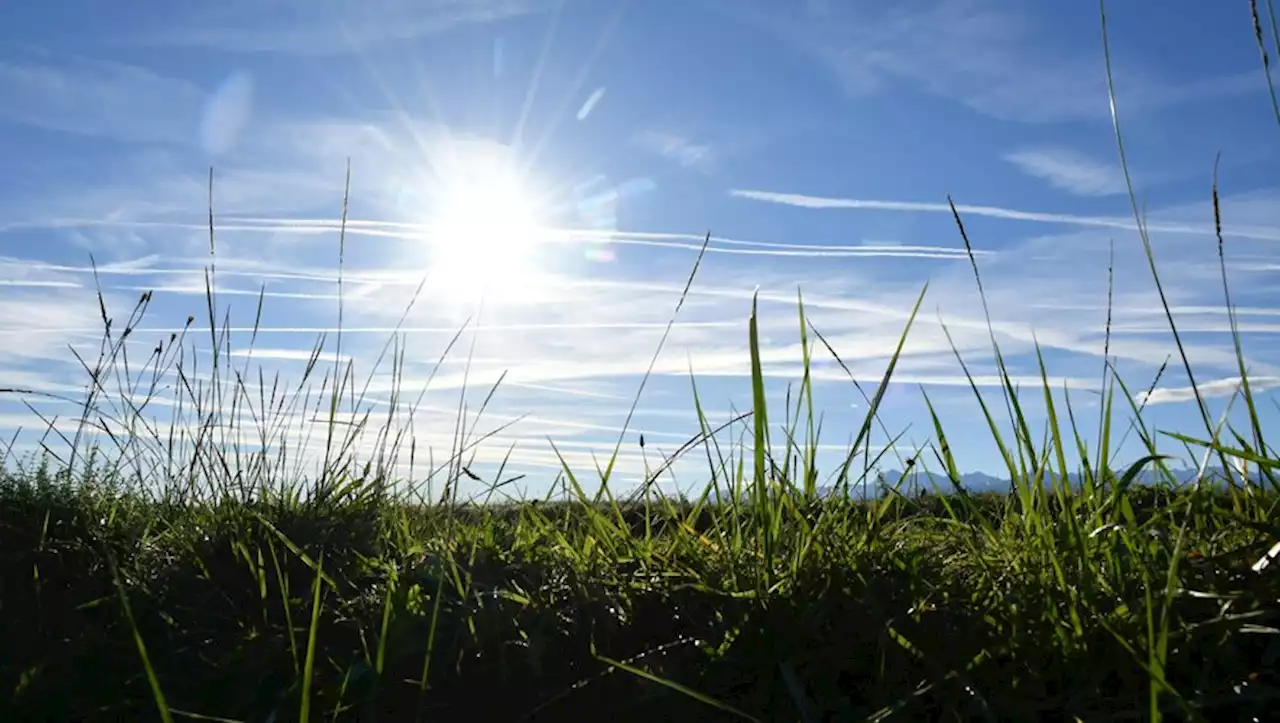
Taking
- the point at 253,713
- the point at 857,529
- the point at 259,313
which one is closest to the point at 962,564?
the point at 857,529

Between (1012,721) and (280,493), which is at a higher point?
(280,493)

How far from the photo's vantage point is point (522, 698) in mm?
1867

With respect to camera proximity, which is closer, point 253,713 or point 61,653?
point 253,713

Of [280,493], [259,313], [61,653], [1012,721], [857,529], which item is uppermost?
[259,313]

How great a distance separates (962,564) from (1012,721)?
→ 1.90 ft

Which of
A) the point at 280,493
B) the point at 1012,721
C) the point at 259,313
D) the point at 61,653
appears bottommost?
the point at 1012,721

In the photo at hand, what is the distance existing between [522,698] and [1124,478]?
4.15ft

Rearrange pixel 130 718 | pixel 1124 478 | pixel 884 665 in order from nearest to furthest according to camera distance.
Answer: pixel 884 665 < pixel 1124 478 < pixel 130 718

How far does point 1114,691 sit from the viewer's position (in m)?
1.65

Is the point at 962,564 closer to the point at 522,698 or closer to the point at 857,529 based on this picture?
the point at 857,529

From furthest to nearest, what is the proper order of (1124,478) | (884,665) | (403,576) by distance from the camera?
(403,576), (1124,478), (884,665)

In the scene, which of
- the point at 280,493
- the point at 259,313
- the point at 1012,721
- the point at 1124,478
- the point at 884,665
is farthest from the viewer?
the point at 259,313

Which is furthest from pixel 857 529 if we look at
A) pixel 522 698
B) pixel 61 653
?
pixel 61 653

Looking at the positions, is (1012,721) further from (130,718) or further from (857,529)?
(130,718)
